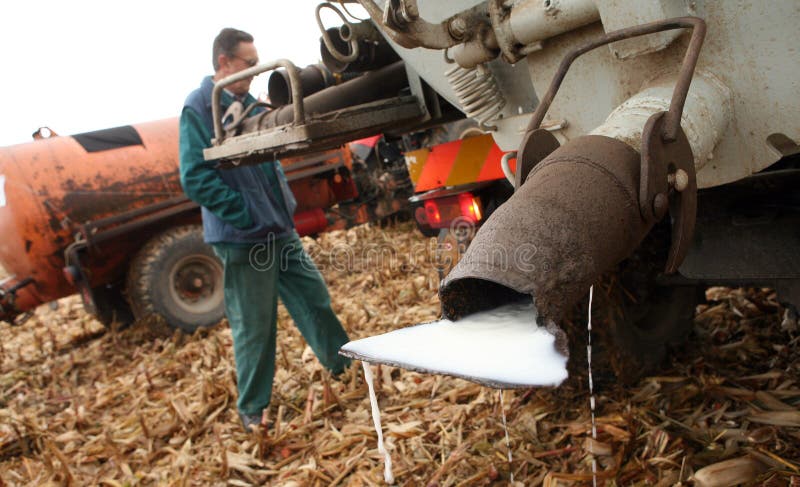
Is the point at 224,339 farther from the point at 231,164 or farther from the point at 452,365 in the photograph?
the point at 452,365

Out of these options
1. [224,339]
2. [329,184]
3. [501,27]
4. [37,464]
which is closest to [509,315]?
[501,27]

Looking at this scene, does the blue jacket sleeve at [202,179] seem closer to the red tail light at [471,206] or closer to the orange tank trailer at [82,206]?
the red tail light at [471,206]

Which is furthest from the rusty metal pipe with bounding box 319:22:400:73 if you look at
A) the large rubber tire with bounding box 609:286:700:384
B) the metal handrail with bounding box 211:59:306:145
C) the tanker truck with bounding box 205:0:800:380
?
the large rubber tire with bounding box 609:286:700:384

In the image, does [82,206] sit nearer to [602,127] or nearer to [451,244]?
[451,244]

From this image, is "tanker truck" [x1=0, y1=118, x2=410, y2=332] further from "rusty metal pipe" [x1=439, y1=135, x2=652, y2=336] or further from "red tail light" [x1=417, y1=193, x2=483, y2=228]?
"rusty metal pipe" [x1=439, y1=135, x2=652, y2=336]

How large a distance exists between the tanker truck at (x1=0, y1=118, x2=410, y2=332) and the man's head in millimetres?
2746

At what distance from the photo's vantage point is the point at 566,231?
1038mm

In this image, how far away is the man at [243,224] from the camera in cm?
302

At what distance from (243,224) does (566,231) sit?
7.64ft

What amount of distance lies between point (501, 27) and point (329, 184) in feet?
17.2

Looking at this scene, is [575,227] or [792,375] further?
[792,375]

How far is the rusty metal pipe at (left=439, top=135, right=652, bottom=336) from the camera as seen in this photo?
3.36ft

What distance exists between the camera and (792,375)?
8.28 ft

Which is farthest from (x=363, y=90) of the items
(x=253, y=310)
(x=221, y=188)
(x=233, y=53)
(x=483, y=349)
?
(x=483, y=349)
